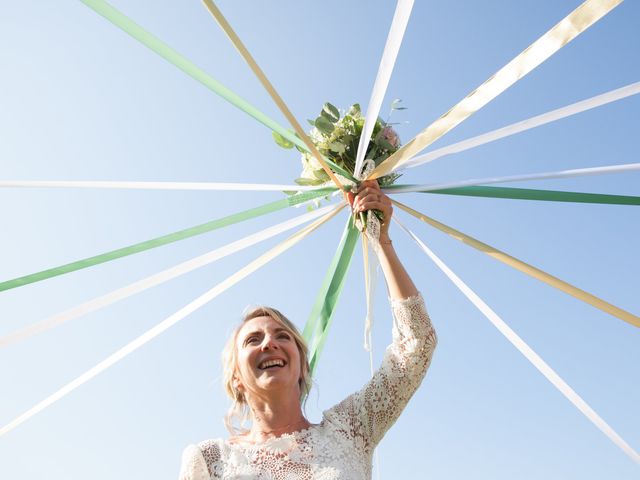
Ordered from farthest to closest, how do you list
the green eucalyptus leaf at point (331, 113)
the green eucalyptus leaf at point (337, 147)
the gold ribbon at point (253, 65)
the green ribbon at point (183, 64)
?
the green eucalyptus leaf at point (331, 113), the green eucalyptus leaf at point (337, 147), the green ribbon at point (183, 64), the gold ribbon at point (253, 65)

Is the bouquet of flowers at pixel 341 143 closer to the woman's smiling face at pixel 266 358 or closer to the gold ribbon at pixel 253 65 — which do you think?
the gold ribbon at pixel 253 65

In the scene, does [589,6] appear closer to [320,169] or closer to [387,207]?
[387,207]

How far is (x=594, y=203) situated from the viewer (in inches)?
131

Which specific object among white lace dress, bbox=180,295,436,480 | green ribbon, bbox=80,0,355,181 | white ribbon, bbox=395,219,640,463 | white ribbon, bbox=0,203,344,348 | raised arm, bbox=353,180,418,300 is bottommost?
white ribbon, bbox=395,219,640,463

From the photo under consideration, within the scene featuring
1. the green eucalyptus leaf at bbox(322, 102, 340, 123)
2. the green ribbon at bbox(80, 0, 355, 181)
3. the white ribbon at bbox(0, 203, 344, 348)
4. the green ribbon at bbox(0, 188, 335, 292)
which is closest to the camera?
the green ribbon at bbox(80, 0, 355, 181)

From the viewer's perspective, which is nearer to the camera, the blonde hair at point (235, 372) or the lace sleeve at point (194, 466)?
the lace sleeve at point (194, 466)

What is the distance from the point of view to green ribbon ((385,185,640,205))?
3.28 metres

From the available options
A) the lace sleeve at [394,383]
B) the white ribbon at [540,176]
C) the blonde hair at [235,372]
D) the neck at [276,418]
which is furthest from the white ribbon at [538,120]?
the neck at [276,418]

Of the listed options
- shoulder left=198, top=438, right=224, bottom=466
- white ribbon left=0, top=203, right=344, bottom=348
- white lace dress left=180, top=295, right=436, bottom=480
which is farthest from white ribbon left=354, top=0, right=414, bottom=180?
shoulder left=198, top=438, right=224, bottom=466

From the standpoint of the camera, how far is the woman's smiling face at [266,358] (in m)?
2.59

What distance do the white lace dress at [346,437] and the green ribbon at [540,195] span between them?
914 mm

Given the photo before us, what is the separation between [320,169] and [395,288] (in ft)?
3.36

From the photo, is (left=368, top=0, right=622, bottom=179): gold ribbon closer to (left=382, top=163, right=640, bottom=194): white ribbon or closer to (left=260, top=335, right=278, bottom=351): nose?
(left=382, top=163, right=640, bottom=194): white ribbon

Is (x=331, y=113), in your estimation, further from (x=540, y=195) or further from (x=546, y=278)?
(x=546, y=278)
